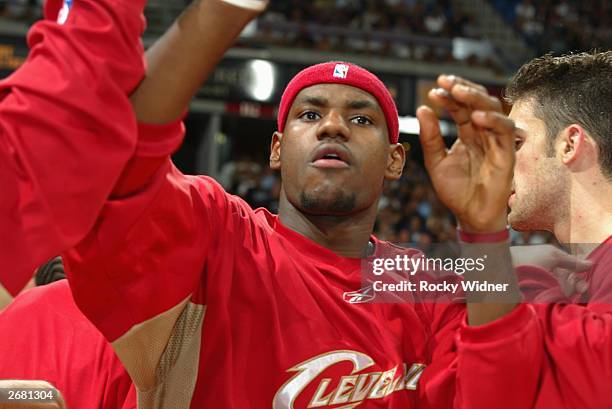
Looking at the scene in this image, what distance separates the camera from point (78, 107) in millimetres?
1391

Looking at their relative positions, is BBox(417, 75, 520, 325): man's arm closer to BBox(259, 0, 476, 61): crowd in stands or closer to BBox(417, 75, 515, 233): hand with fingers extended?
BBox(417, 75, 515, 233): hand with fingers extended

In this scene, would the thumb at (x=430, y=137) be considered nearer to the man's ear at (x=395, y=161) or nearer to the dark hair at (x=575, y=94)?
the dark hair at (x=575, y=94)

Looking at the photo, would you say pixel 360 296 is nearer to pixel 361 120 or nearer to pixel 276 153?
pixel 361 120

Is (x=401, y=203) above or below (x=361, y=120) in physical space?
above

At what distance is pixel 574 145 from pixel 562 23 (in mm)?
14387

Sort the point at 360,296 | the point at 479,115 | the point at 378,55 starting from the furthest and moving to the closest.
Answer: the point at 378,55 → the point at 360,296 → the point at 479,115

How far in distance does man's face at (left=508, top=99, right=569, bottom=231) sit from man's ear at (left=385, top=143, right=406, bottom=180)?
0.52 meters

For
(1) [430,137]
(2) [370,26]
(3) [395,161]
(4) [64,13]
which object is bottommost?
(1) [430,137]

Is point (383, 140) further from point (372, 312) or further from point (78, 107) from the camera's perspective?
point (78, 107)

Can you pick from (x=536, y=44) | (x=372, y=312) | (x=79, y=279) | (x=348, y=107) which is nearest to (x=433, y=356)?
(x=372, y=312)

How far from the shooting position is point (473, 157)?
1.73m

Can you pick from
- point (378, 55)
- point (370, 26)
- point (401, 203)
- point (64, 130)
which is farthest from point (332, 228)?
point (370, 26)

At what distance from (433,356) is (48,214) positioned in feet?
4.11

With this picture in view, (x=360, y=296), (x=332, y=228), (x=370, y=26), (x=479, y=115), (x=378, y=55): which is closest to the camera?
(x=479, y=115)
